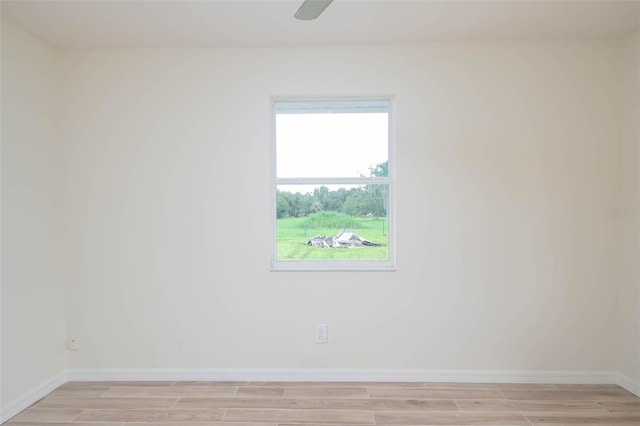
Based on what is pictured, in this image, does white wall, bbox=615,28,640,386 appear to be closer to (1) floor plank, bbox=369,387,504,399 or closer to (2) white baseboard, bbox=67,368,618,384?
(2) white baseboard, bbox=67,368,618,384

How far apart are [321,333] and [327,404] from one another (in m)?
0.52

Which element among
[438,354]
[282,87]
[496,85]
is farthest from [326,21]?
[438,354]

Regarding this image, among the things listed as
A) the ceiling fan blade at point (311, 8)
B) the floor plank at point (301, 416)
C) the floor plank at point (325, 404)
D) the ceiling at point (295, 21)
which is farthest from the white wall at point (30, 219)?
the ceiling fan blade at point (311, 8)

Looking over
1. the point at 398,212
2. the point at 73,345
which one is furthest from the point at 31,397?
the point at 398,212

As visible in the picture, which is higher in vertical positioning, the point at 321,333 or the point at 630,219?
the point at 630,219

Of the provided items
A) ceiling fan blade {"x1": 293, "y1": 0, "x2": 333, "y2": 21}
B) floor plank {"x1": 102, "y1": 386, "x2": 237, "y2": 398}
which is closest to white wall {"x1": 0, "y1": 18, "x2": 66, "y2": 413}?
floor plank {"x1": 102, "y1": 386, "x2": 237, "y2": 398}

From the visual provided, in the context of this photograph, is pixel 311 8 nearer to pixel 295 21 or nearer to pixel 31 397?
pixel 295 21

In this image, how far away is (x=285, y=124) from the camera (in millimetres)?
3100

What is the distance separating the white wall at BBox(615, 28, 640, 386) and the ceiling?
1.15 feet

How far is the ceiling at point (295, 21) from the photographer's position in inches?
93.8

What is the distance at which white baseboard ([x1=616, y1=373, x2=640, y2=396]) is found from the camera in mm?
2705

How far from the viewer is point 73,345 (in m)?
2.97

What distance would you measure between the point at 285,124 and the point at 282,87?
11.2 inches

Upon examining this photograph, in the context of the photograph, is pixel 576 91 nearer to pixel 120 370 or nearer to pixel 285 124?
pixel 285 124
